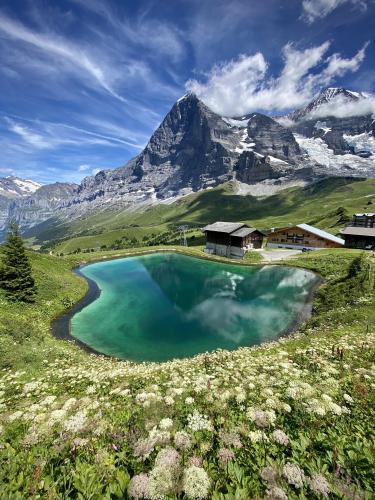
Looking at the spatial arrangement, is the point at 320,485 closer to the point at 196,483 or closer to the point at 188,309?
the point at 196,483

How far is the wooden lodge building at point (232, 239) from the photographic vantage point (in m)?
70.7

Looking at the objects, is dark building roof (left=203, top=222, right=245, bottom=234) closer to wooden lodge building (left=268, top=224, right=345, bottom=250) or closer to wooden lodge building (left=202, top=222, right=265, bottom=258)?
wooden lodge building (left=202, top=222, right=265, bottom=258)

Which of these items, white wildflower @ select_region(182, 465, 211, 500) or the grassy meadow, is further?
the grassy meadow

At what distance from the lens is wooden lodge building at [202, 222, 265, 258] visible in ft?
232

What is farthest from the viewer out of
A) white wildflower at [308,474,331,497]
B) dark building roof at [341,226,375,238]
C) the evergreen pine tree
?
dark building roof at [341,226,375,238]

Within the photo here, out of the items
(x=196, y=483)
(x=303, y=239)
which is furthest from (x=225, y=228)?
(x=196, y=483)

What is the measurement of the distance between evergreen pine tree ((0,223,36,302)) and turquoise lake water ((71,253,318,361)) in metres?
7.13

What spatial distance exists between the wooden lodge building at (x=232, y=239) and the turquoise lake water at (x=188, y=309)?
1220cm

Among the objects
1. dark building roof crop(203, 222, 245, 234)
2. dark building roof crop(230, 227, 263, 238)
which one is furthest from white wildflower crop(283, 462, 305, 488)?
dark building roof crop(203, 222, 245, 234)

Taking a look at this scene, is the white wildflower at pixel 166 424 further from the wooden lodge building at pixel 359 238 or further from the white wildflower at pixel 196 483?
the wooden lodge building at pixel 359 238

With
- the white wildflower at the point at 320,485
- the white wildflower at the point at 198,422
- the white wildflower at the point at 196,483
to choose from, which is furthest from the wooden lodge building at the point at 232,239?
the white wildflower at the point at 196,483

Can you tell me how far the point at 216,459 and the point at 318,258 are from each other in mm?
57855

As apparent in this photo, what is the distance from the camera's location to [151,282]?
169ft

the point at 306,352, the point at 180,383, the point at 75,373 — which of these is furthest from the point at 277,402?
the point at 75,373
